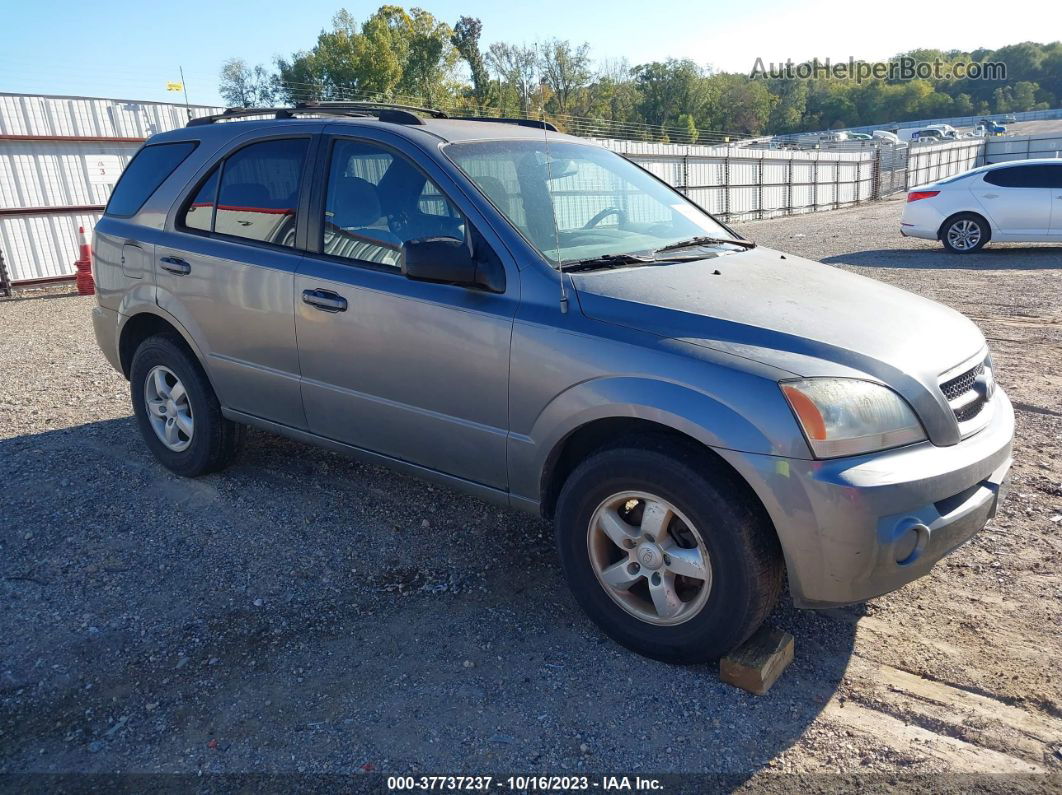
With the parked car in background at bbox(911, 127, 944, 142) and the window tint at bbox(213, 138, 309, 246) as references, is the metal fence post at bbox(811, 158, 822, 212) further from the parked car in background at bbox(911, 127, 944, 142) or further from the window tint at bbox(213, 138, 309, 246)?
the parked car in background at bbox(911, 127, 944, 142)

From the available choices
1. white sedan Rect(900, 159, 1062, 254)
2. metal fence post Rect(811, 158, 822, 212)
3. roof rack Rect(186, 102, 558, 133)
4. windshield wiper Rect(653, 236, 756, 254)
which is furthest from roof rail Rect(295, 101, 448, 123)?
metal fence post Rect(811, 158, 822, 212)

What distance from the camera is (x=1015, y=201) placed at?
45.1ft

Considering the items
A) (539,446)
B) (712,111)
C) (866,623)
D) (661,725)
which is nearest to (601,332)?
(539,446)

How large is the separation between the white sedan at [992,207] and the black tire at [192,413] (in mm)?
13620

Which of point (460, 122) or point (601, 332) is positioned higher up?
point (460, 122)

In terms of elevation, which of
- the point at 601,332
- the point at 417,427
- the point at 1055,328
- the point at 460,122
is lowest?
the point at 1055,328

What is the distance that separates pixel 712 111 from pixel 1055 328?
313 feet

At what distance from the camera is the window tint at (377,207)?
3.52 metres

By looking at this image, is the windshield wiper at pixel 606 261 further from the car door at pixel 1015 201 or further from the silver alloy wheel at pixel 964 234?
the silver alloy wheel at pixel 964 234

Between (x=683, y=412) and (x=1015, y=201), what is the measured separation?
45.6ft

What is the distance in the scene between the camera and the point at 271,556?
3.90 meters

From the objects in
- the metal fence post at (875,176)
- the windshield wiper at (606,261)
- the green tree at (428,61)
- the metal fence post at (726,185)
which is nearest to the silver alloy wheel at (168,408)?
the windshield wiper at (606,261)

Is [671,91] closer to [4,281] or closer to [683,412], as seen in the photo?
[4,281]

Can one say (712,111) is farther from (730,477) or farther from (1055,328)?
(730,477)
